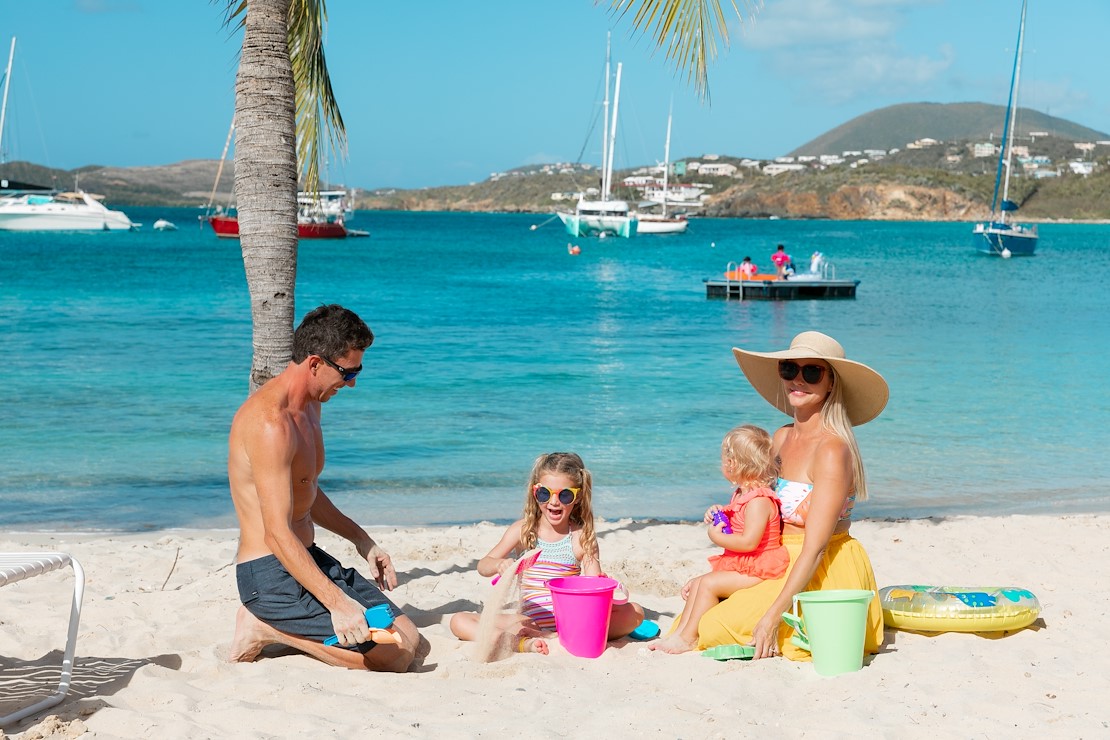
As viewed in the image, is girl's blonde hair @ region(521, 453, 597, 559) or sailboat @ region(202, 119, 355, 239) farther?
sailboat @ region(202, 119, 355, 239)

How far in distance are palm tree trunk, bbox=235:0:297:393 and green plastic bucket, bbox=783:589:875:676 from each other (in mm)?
3016

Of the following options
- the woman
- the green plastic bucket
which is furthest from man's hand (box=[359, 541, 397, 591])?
the green plastic bucket

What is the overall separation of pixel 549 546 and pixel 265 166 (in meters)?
2.48

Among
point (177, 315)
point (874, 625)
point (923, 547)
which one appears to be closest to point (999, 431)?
point (923, 547)

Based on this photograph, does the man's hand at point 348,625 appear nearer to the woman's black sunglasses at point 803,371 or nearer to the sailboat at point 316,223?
the woman's black sunglasses at point 803,371

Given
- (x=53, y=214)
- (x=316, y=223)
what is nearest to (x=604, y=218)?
(x=316, y=223)

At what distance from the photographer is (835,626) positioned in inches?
168

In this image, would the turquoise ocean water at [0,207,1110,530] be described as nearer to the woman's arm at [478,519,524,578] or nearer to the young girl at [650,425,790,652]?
the woman's arm at [478,519,524,578]

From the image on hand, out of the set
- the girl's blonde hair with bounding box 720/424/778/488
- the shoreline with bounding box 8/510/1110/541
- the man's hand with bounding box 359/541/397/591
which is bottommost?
the shoreline with bounding box 8/510/1110/541

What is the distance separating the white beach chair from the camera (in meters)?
3.67

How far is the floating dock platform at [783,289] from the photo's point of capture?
3084 centimetres

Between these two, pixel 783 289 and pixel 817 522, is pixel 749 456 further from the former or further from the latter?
pixel 783 289

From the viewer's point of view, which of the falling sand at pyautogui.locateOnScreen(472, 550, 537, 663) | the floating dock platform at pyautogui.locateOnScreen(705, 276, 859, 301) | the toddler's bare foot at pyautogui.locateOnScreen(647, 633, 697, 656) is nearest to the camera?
the falling sand at pyautogui.locateOnScreen(472, 550, 537, 663)

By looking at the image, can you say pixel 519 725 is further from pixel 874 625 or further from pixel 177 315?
pixel 177 315
